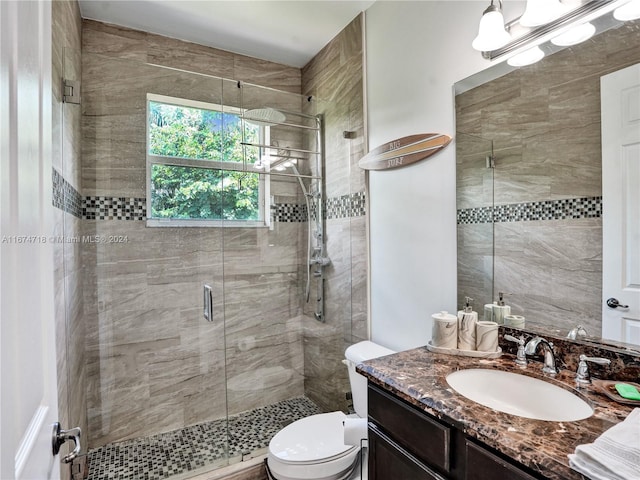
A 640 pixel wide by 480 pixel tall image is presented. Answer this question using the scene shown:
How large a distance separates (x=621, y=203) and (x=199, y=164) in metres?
2.26

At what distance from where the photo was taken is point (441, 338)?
4.56 feet

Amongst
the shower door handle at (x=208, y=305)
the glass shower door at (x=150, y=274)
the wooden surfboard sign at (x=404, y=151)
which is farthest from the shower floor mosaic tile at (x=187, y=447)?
the wooden surfboard sign at (x=404, y=151)

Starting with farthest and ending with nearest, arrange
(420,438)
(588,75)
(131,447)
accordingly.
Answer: (131,447) < (588,75) < (420,438)

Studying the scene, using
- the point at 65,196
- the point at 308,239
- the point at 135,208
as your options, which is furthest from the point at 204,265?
the point at 65,196

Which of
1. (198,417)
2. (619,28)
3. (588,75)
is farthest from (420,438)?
(198,417)

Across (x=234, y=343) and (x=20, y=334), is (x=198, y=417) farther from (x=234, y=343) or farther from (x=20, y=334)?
(x=20, y=334)

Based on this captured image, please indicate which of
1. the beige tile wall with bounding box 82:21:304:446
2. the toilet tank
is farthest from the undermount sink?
the beige tile wall with bounding box 82:21:304:446

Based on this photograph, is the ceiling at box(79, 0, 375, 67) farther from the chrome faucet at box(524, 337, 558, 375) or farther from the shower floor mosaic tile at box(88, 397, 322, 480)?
the shower floor mosaic tile at box(88, 397, 322, 480)

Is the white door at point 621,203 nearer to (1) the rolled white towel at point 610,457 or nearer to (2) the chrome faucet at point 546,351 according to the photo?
(2) the chrome faucet at point 546,351

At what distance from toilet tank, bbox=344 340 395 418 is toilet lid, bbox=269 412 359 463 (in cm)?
14

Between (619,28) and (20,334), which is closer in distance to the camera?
(20,334)

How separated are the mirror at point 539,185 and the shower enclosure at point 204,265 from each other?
1.00 metres

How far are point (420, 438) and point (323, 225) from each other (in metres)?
1.73

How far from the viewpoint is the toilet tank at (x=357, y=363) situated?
180 cm
